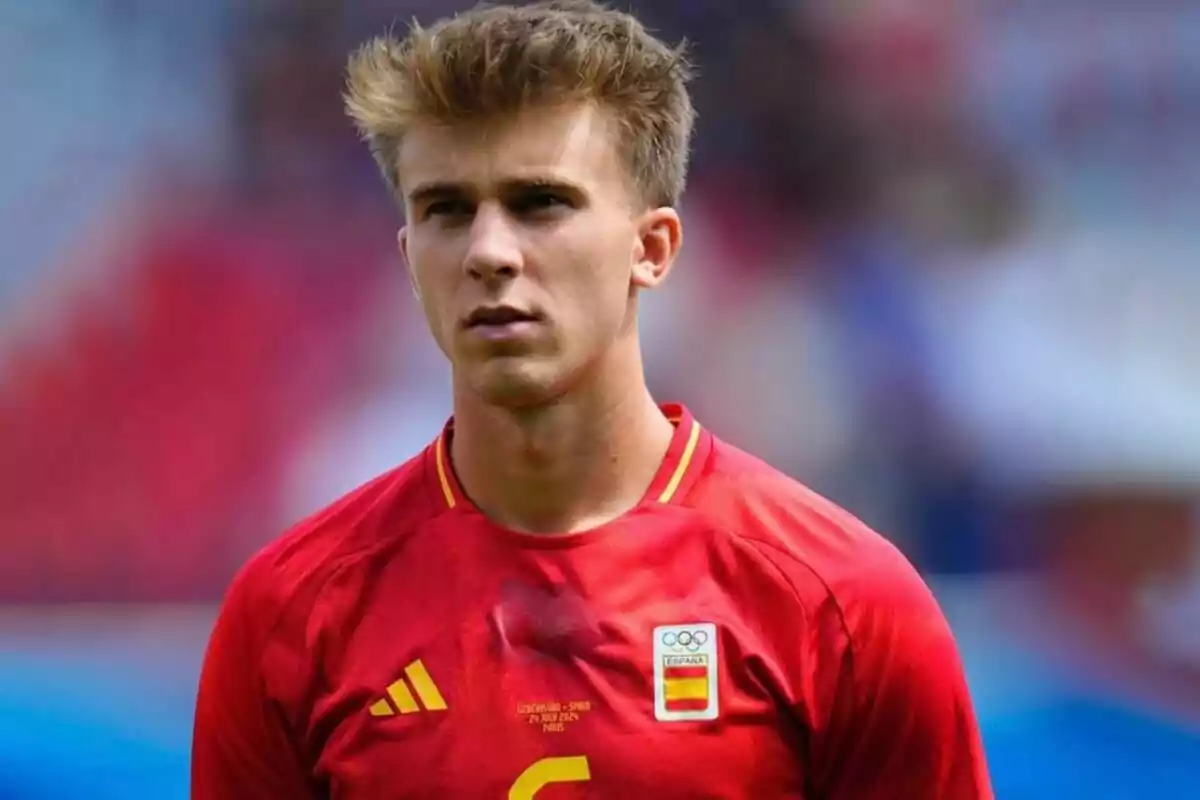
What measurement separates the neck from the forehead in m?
0.20

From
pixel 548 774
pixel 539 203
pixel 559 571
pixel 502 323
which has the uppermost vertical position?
pixel 539 203

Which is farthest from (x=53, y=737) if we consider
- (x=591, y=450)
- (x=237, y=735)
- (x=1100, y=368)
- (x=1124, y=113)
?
(x=1124, y=113)

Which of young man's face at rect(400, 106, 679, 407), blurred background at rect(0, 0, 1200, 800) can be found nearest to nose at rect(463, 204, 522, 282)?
young man's face at rect(400, 106, 679, 407)

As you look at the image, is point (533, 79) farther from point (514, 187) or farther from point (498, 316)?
point (498, 316)

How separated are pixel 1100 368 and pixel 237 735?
1438 mm

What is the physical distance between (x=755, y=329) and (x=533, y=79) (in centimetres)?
97

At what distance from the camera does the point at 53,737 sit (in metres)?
2.06

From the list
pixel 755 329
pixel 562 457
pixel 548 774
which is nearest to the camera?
pixel 548 774

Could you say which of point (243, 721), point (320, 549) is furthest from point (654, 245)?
point (243, 721)

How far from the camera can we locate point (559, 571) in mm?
1213

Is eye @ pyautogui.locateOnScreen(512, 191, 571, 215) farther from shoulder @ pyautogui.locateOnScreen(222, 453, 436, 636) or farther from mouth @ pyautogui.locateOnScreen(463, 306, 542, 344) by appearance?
shoulder @ pyautogui.locateOnScreen(222, 453, 436, 636)

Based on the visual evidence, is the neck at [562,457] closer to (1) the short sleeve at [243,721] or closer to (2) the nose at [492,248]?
(2) the nose at [492,248]

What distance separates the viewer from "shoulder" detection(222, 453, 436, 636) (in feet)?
4.11

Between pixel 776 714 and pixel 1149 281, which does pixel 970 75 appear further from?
pixel 776 714
